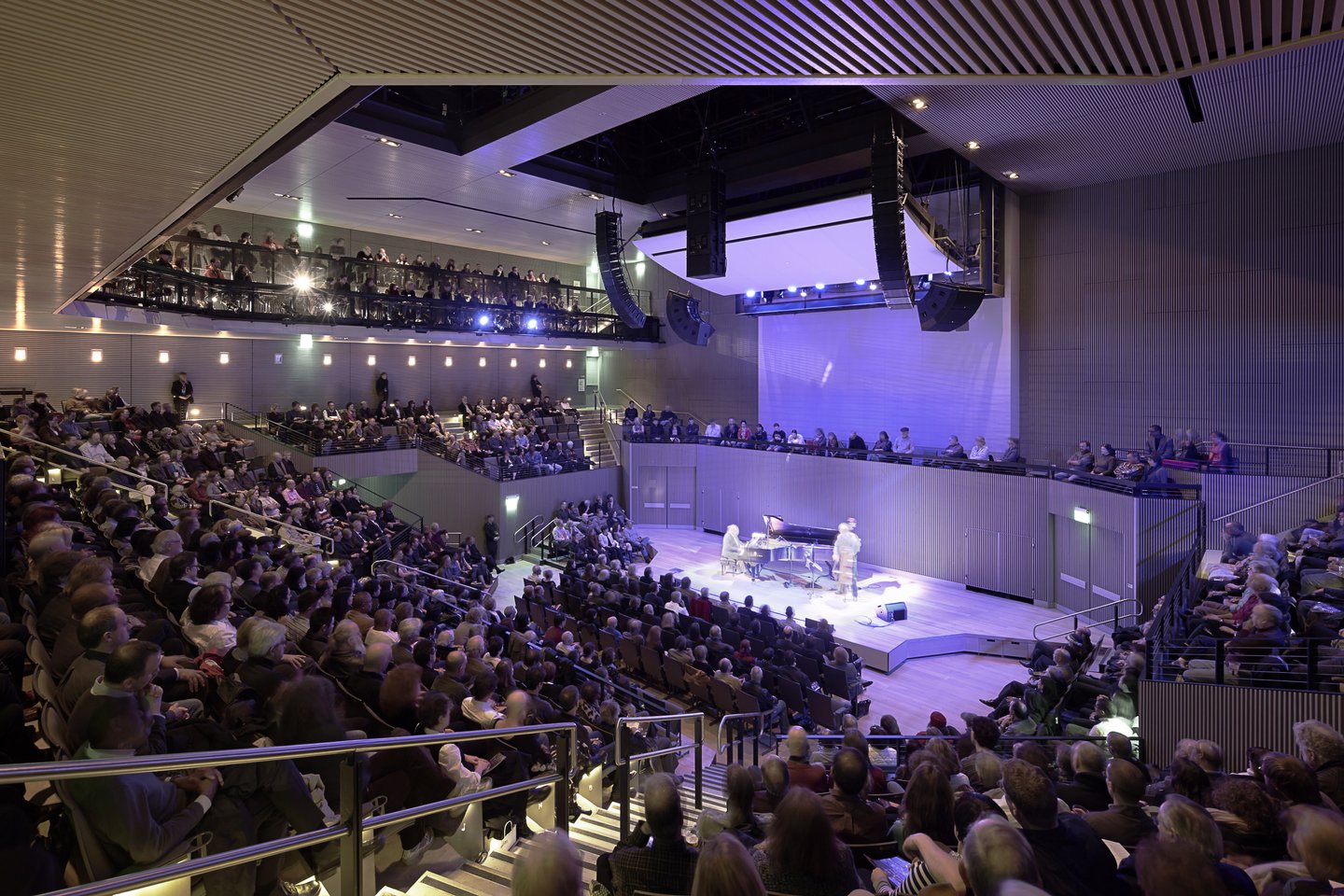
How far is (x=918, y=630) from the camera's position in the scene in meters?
12.7

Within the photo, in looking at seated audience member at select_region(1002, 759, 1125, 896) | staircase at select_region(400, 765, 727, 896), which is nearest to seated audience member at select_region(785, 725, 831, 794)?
staircase at select_region(400, 765, 727, 896)

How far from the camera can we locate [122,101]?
3.77 metres

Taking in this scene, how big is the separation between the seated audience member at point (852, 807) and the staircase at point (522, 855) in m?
0.71

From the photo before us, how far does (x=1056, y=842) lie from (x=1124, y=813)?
3.28ft

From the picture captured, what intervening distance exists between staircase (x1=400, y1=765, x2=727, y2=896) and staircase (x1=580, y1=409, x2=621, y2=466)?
16.5 m

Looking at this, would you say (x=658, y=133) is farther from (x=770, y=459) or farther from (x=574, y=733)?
(x=574, y=733)

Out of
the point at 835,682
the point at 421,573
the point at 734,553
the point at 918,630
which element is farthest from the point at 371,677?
the point at 734,553

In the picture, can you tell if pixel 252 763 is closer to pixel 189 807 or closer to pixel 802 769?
pixel 189 807

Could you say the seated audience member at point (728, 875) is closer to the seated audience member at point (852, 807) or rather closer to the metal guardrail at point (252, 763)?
the metal guardrail at point (252, 763)

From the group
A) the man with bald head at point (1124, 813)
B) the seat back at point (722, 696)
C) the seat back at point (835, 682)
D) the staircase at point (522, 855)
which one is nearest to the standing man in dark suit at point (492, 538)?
the seat back at point (722, 696)

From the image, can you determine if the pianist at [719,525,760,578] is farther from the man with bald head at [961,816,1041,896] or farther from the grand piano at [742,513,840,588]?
the man with bald head at [961,816,1041,896]

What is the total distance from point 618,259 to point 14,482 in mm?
11225

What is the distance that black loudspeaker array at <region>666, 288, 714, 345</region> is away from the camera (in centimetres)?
1773

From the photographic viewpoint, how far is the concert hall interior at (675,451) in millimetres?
2684
